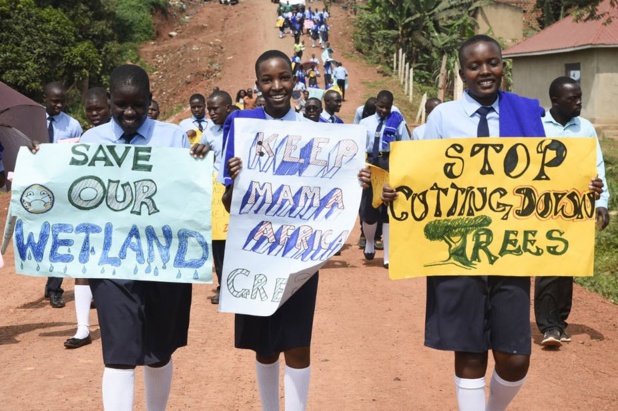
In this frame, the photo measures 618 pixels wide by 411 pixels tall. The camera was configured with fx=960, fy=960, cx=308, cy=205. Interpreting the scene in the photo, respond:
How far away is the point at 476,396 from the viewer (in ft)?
15.9

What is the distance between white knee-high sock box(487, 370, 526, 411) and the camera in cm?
498

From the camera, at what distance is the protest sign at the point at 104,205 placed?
16.6ft

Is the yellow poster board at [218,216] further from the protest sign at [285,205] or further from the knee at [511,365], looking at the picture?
the knee at [511,365]

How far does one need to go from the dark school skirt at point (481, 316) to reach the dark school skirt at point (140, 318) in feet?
4.38

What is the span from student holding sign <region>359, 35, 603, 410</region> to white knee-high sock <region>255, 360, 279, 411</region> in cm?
87

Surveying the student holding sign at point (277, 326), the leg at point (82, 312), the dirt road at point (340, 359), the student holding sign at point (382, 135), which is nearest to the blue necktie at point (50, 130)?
the dirt road at point (340, 359)

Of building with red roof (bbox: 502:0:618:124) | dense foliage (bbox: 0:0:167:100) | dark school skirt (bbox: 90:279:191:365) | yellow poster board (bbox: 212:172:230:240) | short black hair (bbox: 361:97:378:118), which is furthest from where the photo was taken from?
dense foliage (bbox: 0:0:167:100)

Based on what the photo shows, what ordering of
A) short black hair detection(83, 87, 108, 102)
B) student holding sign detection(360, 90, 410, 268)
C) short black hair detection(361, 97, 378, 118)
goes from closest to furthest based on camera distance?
1. short black hair detection(83, 87, 108, 102)
2. student holding sign detection(360, 90, 410, 268)
3. short black hair detection(361, 97, 378, 118)

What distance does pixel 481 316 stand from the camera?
4840 mm

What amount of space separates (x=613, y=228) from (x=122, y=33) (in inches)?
1584

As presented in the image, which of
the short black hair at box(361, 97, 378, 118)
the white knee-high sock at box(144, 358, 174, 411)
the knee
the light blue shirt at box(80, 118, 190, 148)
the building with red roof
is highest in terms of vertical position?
the building with red roof

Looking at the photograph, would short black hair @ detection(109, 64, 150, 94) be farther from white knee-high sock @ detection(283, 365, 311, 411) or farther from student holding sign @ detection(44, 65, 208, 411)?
white knee-high sock @ detection(283, 365, 311, 411)

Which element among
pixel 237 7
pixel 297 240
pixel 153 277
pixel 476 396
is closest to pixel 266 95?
pixel 297 240

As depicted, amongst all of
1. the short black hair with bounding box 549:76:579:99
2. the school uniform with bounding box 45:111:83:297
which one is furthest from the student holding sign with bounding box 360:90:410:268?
the short black hair with bounding box 549:76:579:99
